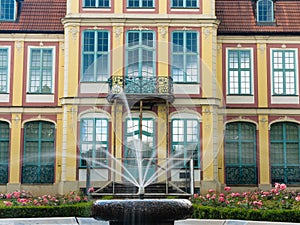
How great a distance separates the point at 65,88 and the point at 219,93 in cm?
626

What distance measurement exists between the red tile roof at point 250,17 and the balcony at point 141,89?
13.2 feet

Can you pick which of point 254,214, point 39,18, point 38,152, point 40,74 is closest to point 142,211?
point 254,214

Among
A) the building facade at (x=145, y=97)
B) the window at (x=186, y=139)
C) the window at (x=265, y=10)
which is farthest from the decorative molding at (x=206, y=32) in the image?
the window at (x=186, y=139)

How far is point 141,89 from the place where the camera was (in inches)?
853

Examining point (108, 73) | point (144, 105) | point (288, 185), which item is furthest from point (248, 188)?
point (108, 73)

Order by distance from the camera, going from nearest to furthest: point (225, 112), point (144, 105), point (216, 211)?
point (216, 211) < point (144, 105) < point (225, 112)

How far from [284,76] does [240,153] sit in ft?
12.3

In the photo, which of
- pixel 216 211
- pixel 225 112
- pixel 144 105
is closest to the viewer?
pixel 216 211

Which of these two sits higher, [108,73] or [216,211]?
[108,73]

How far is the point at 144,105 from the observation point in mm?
22469

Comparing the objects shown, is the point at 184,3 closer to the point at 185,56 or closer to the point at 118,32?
the point at 185,56

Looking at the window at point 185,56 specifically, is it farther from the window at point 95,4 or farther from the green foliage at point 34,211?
the green foliage at point 34,211

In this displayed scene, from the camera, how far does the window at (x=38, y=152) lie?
76.1ft

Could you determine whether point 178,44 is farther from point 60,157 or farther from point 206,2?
point 60,157
